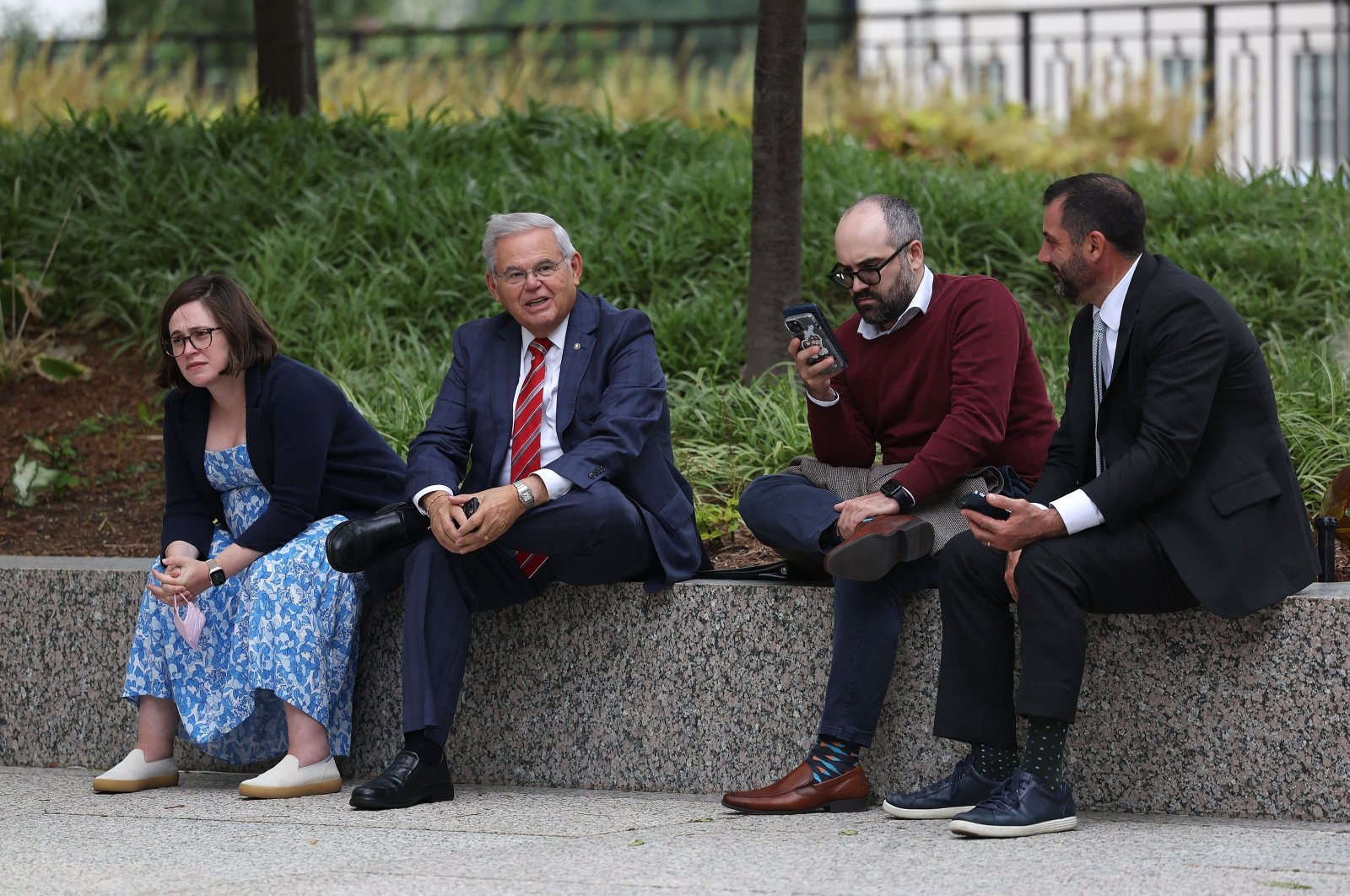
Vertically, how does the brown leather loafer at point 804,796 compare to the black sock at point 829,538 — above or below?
below

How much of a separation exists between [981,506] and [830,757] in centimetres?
74

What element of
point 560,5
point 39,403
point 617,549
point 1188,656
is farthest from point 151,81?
point 560,5

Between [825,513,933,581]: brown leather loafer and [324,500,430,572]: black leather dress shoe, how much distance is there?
112cm

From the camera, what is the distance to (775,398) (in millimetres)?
5645

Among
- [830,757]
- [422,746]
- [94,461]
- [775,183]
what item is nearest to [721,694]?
[830,757]

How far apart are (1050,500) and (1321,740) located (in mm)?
836

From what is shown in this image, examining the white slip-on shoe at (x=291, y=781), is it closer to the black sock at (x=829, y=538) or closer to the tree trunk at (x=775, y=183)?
the black sock at (x=829, y=538)

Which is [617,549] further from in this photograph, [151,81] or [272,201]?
[151,81]

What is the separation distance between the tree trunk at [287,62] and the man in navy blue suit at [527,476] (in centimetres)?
461

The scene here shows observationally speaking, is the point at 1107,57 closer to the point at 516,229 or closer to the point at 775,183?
the point at 775,183

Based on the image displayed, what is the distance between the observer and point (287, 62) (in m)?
8.64

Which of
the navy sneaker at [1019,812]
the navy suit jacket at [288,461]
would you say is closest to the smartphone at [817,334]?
the navy sneaker at [1019,812]

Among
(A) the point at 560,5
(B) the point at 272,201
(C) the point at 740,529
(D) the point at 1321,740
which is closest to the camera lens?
(D) the point at 1321,740

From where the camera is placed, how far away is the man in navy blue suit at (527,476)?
3.99 m
